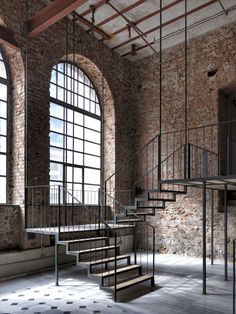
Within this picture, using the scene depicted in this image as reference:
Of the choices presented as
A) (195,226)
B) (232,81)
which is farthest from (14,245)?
(232,81)

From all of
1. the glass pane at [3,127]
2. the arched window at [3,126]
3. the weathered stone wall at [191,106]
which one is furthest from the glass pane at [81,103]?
the glass pane at [3,127]

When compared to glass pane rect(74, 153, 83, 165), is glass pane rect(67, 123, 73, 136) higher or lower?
higher

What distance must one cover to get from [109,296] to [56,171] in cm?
397

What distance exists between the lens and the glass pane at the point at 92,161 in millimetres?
9688

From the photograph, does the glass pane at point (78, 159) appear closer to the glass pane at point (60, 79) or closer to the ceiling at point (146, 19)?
the glass pane at point (60, 79)

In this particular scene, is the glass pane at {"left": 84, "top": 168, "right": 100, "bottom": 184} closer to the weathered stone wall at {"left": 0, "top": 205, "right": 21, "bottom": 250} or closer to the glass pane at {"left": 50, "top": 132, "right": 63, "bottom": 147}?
the glass pane at {"left": 50, "top": 132, "right": 63, "bottom": 147}

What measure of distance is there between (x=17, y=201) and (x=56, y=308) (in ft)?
10.1

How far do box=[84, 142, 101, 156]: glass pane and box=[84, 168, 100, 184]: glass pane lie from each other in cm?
55

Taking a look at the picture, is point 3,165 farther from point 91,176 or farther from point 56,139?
point 91,176

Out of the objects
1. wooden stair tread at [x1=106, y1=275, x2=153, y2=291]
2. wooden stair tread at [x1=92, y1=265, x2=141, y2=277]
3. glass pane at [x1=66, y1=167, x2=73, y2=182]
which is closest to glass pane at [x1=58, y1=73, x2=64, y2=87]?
glass pane at [x1=66, y1=167, x2=73, y2=182]

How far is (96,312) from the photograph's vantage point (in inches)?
184

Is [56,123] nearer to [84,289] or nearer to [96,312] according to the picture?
[84,289]

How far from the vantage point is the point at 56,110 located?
8688 mm

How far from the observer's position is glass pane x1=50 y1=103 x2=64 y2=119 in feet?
28.0
